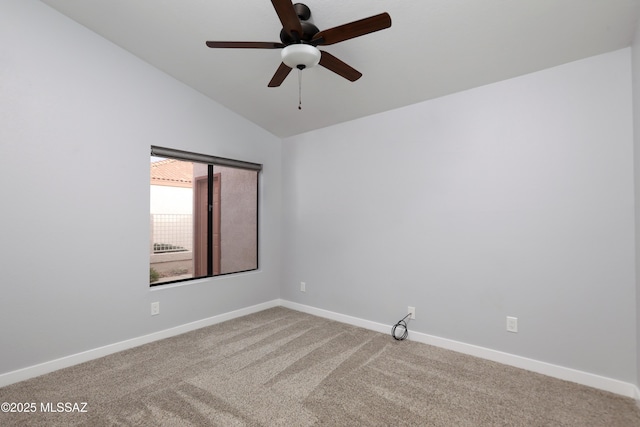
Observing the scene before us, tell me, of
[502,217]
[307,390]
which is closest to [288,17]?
[502,217]

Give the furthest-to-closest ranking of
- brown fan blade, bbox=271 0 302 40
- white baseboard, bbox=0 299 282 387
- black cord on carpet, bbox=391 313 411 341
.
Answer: black cord on carpet, bbox=391 313 411 341, white baseboard, bbox=0 299 282 387, brown fan blade, bbox=271 0 302 40

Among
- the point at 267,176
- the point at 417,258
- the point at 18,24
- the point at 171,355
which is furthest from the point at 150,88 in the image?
the point at 417,258

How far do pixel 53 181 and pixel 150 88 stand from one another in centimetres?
123

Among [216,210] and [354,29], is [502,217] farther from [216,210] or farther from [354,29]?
[216,210]

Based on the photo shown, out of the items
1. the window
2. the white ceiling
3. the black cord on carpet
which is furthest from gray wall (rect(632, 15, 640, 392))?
the window

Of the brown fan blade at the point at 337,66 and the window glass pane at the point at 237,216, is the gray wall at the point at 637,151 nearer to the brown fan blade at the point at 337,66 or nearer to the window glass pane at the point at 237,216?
the brown fan blade at the point at 337,66

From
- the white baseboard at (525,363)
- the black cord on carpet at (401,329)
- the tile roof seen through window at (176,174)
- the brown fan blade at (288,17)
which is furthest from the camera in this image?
the tile roof seen through window at (176,174)

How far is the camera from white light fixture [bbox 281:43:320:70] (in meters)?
1.83

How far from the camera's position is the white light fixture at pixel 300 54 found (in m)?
1.83

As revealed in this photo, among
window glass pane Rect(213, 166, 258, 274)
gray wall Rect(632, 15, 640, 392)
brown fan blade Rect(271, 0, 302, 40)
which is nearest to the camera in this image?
brown fan blade Rect(271, 0, 302, 40)

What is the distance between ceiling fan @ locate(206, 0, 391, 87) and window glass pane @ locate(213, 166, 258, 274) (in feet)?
7.36

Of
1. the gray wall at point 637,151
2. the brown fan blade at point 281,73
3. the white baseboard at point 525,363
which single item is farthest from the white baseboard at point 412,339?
the brown fan blade at point 281,73

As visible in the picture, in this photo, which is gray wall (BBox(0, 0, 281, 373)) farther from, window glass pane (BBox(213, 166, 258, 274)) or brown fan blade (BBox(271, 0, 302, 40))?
brown fan blade (BBox(271, 0, 302, 40))

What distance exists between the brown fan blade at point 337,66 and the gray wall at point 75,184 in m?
1.94
